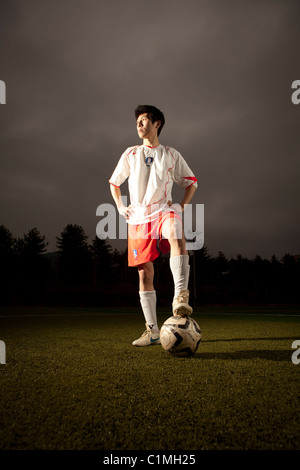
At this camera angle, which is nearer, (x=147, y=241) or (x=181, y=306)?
(x=181, y=306)

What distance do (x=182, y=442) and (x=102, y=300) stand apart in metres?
41.3

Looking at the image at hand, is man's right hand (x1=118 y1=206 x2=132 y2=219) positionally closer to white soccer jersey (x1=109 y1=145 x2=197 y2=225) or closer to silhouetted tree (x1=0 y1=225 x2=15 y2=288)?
white soccer jersey (x1=109 y1=145 x2=197 y2=225)

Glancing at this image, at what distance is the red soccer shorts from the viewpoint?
366 centimetres

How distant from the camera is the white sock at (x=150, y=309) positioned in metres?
3.95

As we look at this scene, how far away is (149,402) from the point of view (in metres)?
1.64

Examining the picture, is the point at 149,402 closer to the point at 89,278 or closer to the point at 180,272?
the point at 180,272

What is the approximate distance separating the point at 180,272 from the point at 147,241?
69 cm

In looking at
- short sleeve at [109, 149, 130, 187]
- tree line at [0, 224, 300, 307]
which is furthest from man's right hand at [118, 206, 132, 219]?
tree line at [0, 224, 300, 307]

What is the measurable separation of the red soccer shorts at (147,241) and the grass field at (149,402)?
4.02 ft

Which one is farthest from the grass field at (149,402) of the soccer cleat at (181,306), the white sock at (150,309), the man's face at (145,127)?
the man's face at (145,127)

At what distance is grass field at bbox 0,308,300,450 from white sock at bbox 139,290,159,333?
0.97 meters

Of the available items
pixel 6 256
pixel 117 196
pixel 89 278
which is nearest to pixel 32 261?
pixel 6 256

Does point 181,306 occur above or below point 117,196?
below

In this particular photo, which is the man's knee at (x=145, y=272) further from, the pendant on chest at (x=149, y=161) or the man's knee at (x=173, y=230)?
the pendant on chest at (x=149, y=161)
